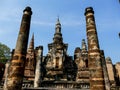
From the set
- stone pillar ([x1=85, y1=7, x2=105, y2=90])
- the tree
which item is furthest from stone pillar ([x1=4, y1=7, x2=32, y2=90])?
the tree

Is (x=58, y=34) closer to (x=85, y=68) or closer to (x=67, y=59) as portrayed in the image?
(x=67, y=59)

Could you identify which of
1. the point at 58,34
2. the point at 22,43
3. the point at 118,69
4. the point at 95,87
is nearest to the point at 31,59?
the point at 58,34

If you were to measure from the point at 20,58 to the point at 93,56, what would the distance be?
4.19m

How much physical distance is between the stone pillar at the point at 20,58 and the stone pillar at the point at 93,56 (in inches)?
150

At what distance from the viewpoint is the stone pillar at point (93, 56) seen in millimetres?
8781

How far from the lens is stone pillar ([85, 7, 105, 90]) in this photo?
8.78 metres

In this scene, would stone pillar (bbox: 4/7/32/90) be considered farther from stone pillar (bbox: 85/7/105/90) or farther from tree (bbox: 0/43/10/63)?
tree (bbox: 0/43/10/63)

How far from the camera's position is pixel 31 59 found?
27.9 m

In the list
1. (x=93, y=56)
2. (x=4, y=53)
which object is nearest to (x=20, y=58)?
(x=93, y=56)

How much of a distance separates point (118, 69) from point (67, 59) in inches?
364

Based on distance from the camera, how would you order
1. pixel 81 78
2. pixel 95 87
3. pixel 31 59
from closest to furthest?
pixel 95 87
pixel 81 78
pixel 31 59

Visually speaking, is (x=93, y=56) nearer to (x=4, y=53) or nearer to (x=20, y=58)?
(x=20, y=58)

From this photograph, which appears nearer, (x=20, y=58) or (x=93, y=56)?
(x=93, y=56)

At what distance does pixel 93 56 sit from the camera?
31.1ft
